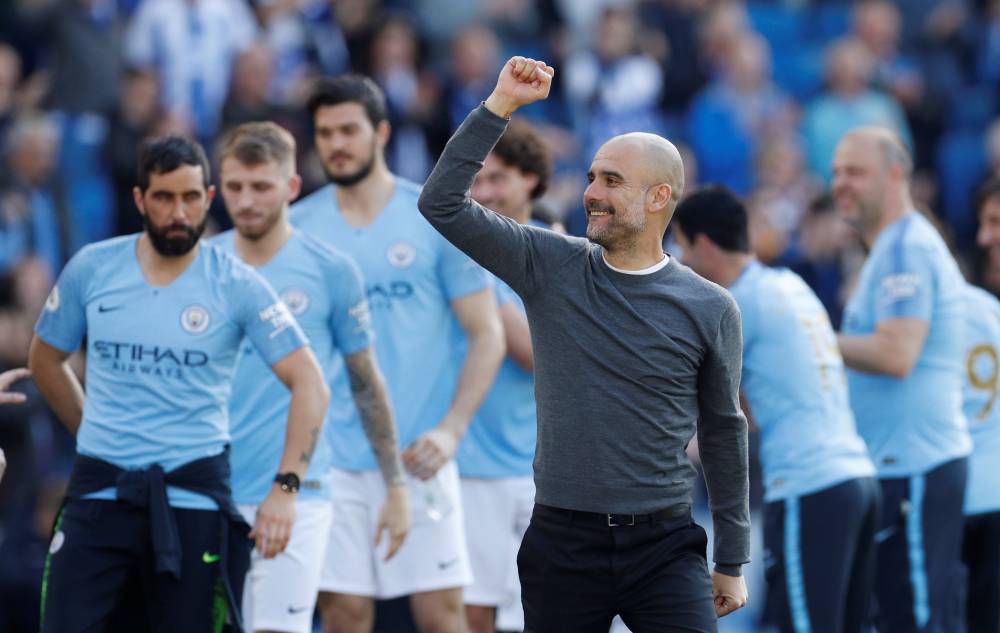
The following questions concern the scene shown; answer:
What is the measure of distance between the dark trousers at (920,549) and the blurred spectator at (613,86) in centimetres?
771

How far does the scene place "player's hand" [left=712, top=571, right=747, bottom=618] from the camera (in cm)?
589

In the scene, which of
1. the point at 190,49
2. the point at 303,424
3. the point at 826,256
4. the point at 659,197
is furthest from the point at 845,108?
the point at 659,197

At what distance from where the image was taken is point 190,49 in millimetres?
14070

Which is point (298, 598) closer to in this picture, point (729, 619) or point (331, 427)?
point (331, 427)

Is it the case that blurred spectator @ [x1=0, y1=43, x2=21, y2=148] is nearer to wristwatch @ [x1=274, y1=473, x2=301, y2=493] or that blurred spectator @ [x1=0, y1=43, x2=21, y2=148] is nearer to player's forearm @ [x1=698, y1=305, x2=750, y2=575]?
wristwatch @ [x1=274, y1=473, x2=301, y2=493]

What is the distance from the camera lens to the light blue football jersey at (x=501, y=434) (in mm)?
8430

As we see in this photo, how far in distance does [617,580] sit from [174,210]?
2.41 m

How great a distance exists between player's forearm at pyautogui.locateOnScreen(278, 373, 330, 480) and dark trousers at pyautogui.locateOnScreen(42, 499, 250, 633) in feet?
1.26

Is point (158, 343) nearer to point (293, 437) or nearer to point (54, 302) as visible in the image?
point (54, 302)

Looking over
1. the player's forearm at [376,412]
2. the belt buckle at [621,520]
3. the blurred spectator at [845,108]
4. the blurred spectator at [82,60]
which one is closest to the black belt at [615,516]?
the belt buckle at [621,520]

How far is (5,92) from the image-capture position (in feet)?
42.6

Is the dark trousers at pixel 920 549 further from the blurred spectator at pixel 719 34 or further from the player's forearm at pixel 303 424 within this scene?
the blurred spectator at pixel 719 34

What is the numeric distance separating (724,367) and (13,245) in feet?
26.5

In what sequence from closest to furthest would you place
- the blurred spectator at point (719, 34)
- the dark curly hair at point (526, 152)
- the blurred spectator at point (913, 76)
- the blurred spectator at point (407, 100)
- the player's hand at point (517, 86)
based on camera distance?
the player's hand at point (517, 86) → the dark curly hair at point (526, 152) → the blurred spectator at point (407, 100) → the blurred spectator at point (719, 34) → the blurred spectator at point (913, 76)
